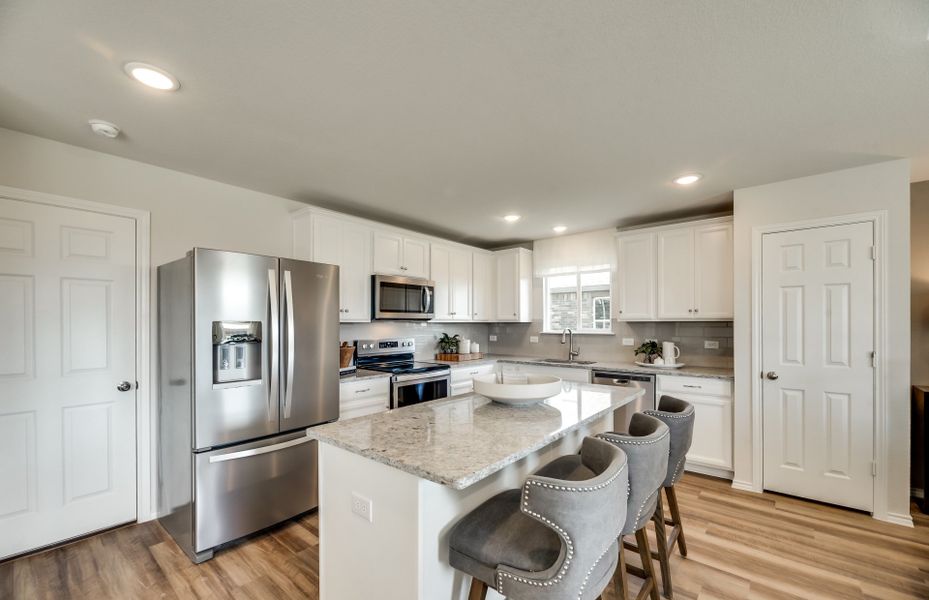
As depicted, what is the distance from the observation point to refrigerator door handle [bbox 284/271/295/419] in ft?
8.79

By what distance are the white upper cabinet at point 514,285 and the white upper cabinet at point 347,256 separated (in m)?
2.07

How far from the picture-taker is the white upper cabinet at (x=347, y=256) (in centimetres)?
338

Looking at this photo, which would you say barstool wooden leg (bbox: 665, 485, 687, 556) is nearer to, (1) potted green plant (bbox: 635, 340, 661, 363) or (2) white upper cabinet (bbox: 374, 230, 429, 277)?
(1) potted green plant (bbox: 635, 340, 661, 363)

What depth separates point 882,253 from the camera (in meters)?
2.75

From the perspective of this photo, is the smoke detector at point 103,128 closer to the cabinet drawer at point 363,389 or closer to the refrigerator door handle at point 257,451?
the refrigerator door handle at point 257,451

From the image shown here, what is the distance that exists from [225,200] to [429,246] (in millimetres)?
1994

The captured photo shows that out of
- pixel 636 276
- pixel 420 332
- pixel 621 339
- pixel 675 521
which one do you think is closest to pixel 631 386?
pixel 621 339

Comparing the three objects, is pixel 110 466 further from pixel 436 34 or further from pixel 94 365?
pixel 436 34

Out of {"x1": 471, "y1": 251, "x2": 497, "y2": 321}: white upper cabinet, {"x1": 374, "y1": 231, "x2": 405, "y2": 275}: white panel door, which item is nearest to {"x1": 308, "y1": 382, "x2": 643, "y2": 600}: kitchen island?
{"x1": 374, "y1": 231, "x2": 405, "y2": 275}: white panel door

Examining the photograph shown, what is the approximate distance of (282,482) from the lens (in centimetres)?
267

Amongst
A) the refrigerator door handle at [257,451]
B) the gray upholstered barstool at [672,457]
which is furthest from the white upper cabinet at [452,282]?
the gray upholstered barstool at [672,457]

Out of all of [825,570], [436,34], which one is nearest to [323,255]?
[436,34]

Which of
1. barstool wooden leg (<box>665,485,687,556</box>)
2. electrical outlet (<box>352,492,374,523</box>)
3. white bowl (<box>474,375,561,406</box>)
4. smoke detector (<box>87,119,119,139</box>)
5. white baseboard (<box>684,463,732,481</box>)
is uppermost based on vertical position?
smoke detector (<box>87,119,119,139</box>)

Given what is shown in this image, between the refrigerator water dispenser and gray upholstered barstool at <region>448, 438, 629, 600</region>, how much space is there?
177cm
